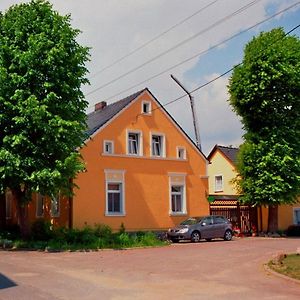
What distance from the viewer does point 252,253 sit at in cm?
2059

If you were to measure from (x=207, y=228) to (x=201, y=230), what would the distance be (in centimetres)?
50

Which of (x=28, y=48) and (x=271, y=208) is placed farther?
(x=271, y=208)

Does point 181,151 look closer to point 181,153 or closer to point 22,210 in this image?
point 181,153

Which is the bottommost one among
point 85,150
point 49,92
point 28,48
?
point 85,150

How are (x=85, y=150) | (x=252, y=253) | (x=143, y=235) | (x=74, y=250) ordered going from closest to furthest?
(x=252, y=253) < (x=74, y=250) < (x=143, y=235) < (x=85, y=150)

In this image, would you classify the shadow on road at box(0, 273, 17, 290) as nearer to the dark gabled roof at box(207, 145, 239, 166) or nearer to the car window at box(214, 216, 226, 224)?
the car window at box(214, 216, 226, 224)

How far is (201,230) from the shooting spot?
2888 centimetres

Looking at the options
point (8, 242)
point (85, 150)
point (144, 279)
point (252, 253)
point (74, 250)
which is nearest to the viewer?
point (144, 279)

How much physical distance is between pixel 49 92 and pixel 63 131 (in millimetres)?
2261

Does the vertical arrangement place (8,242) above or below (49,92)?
below

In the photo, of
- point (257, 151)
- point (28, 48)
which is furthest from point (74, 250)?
point (257, 151)

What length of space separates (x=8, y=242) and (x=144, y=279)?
13.4 m

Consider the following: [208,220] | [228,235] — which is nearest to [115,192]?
[208,220]

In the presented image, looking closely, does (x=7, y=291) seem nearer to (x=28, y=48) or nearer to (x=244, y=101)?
(x=28, y=48)
